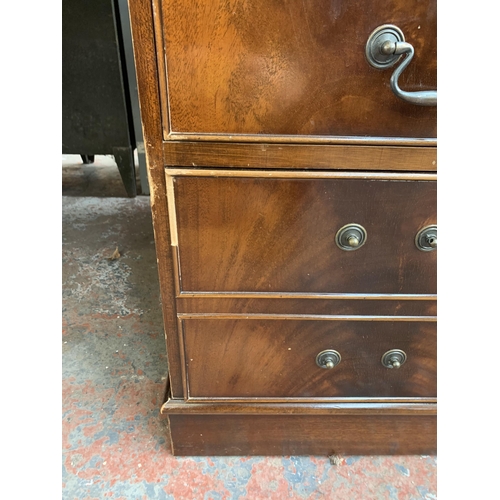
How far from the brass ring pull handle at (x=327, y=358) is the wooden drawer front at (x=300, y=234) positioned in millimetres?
122

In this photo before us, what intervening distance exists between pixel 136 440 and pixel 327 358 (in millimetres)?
438

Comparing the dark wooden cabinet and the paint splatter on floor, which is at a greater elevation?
the dark wooden cabinet

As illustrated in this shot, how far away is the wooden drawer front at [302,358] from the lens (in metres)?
0.61

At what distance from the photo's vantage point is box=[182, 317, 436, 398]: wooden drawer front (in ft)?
2.00

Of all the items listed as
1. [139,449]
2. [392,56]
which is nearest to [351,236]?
[392,56]

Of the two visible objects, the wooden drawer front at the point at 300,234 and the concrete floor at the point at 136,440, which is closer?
the wooden drawer front at the point at 300,234

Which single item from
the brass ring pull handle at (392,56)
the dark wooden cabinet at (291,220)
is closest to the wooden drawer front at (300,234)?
the dark wooden cabinet at (291,220)

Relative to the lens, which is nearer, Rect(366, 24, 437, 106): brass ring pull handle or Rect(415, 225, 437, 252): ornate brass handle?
Rect(366, 24, 437, 106): brass ring pull handle

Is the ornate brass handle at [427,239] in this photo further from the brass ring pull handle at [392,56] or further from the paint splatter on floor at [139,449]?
the paint splatter on floor at [139,449]

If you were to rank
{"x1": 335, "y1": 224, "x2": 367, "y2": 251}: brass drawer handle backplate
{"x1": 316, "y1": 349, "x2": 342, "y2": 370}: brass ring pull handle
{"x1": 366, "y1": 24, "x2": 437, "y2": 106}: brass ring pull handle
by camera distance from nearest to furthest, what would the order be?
{"x1": 366, "y1": 24, "x2": 437, "y2": 106}: brass ring pull handle < {"x1": 335, "y1": 224, "x2": 367, "y2": 251}: brass drawer handle backplate < {"x1": 316, "y1": 349, "x2": 342, "y2": 370}: brass ring pull handle

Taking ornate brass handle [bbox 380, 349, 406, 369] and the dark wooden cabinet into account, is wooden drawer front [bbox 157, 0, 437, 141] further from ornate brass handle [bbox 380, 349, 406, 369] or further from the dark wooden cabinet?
ornate brass handle [bbox 380, 349, 406, 369]

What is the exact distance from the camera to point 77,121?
1.39m

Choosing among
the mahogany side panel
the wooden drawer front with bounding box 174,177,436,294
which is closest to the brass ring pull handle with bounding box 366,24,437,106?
the wooden drawer front with bounding box 174,177,436,294

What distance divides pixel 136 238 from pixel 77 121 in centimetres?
49
